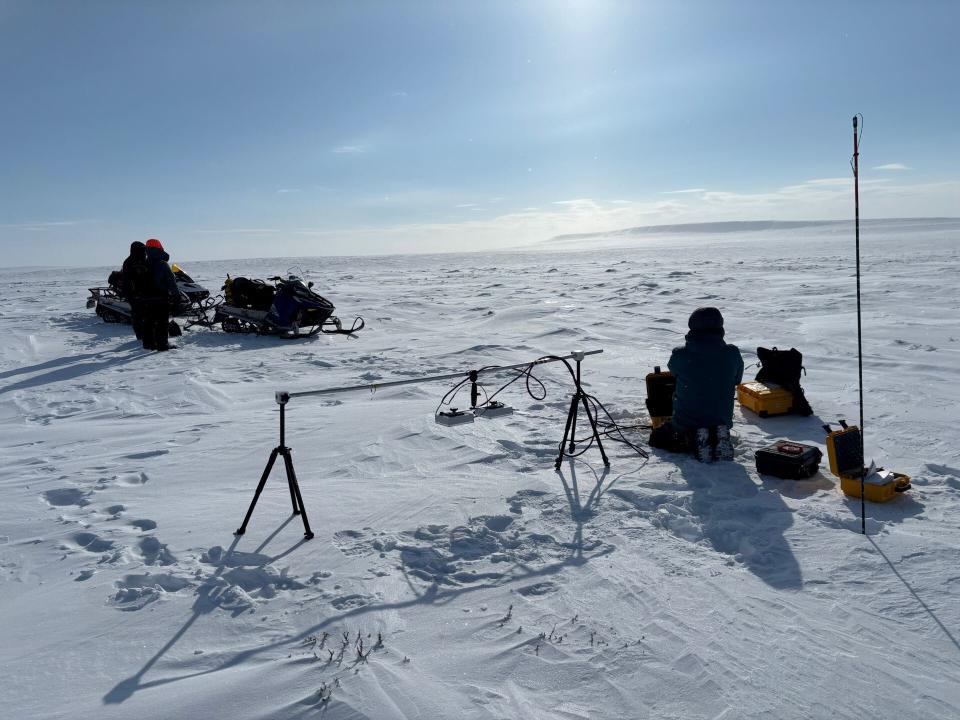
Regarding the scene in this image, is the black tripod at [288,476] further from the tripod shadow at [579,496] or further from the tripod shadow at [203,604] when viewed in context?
the tripod shadow at [579,496]

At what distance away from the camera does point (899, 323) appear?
42.4ft

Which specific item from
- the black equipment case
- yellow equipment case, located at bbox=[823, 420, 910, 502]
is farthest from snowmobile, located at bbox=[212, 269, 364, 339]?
yellow equipment case, located at bbox=[823, 420, 910, 502]

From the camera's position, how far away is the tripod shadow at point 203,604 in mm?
2928

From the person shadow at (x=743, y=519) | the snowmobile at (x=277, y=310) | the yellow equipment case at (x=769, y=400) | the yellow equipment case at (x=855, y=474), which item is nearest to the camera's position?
the person shadow at (x=743, y=519)

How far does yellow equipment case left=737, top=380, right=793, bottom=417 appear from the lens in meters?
7.14

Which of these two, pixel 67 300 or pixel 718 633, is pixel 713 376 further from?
pixel 67 300

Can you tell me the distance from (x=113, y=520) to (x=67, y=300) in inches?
907

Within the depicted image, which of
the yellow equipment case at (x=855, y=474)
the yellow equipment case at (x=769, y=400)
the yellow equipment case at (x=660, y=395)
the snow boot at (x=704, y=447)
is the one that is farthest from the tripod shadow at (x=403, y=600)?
the yellow equipment case at (x=769, y=400)

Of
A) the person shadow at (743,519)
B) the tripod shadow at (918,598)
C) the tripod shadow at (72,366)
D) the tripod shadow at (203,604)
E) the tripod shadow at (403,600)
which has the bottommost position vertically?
the tripod shadow at (918,598)

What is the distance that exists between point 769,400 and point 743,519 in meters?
2.87

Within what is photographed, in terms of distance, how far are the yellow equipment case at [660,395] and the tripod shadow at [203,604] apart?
155 inches

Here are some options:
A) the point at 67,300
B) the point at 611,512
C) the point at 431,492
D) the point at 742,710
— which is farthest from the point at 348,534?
the point at 67,300

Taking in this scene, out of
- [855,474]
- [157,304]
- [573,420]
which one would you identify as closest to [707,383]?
[573,420]

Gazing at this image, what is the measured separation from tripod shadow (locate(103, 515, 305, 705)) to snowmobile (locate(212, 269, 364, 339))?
9392 mm
